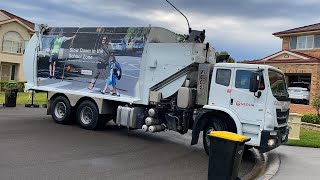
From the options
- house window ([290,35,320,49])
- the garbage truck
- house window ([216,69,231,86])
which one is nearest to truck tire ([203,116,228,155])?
the garbage truck

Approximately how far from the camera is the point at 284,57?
32.7 metres

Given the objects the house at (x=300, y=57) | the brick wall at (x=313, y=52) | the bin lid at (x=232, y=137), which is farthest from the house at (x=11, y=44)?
the bin lid at (x=232, y=137)

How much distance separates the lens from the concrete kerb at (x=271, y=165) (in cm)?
841

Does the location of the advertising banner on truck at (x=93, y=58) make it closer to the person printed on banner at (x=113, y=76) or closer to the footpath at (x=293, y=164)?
the person printed on banner at (x=113, y=76)

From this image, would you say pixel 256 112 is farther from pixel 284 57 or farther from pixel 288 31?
pixel 288 31

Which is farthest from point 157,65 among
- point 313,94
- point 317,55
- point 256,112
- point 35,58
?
point 317,55

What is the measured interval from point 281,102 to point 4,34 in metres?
36.2

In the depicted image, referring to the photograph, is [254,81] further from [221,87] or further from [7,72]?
[7,72]

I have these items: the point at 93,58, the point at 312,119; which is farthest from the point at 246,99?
the point at 312,119

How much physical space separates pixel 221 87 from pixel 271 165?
240cm

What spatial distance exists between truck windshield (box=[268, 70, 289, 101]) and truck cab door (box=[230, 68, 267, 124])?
1.01 feet

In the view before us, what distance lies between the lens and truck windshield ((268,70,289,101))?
9930 millimetres

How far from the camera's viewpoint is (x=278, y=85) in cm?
1023

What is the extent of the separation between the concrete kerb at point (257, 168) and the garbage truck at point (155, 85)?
0.54 meters
